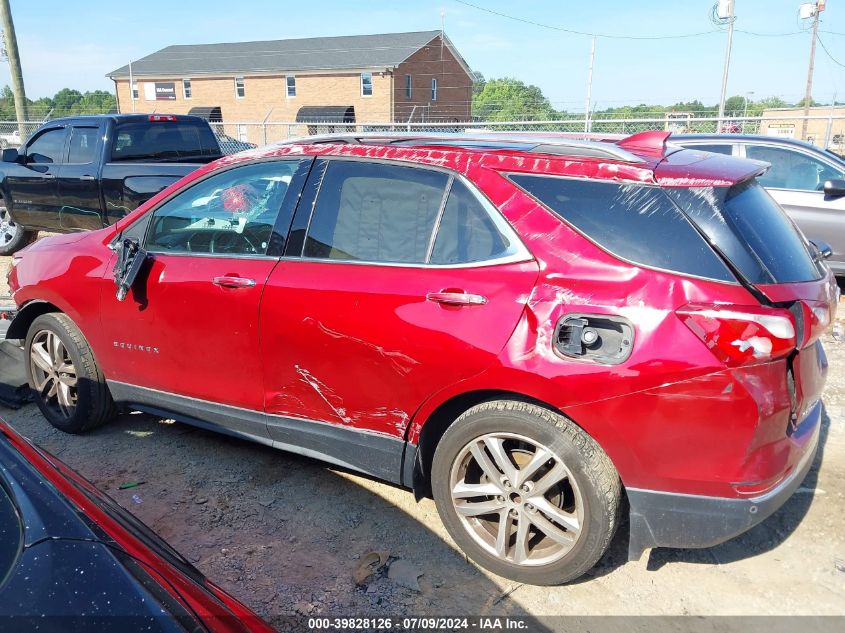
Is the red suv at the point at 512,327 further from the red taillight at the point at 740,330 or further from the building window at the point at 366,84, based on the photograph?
the building window at the point at 366,84

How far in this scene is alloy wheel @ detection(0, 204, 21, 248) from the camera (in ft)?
32.1

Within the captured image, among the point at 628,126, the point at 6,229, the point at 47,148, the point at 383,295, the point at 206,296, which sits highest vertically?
the point at 628,126

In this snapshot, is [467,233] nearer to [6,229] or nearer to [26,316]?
[26,316]

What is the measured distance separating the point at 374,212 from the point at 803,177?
20.3 feet

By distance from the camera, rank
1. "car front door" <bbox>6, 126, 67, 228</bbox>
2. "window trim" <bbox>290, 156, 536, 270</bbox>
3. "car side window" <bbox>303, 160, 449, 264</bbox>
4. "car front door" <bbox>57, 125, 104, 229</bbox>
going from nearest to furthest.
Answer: "window trim" <bbox>290, 156, 536, 270</bbox>
"car side window" <bbox>303, 160, 449, 264</bbox>
"car front door" <bbox>57, 125, 104, 229</bbox>
"car front door" <bbox>6, 126, 67, 228</bbox>

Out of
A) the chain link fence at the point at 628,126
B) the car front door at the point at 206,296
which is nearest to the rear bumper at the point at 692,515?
the car front door at the point at 206,296

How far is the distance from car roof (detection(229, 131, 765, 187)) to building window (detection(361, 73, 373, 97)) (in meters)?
38.7

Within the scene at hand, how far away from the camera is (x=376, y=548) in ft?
9.82

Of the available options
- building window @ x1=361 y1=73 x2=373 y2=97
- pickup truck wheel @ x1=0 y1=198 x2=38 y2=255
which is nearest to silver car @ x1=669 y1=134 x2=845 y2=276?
pickup truck wheel @ x1=0 y1=198 x2=38 y2=255

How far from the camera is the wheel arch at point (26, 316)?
165 inches

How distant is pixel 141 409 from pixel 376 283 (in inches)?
73.8

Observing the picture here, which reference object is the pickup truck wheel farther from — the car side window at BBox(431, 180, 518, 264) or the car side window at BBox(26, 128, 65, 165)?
the car side window at BBox(431, 180, 518, 264)

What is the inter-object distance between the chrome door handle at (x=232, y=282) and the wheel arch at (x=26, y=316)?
5.14 ft

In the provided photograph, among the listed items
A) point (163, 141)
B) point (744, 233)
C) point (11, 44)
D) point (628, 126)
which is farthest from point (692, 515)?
point (11, 44)
